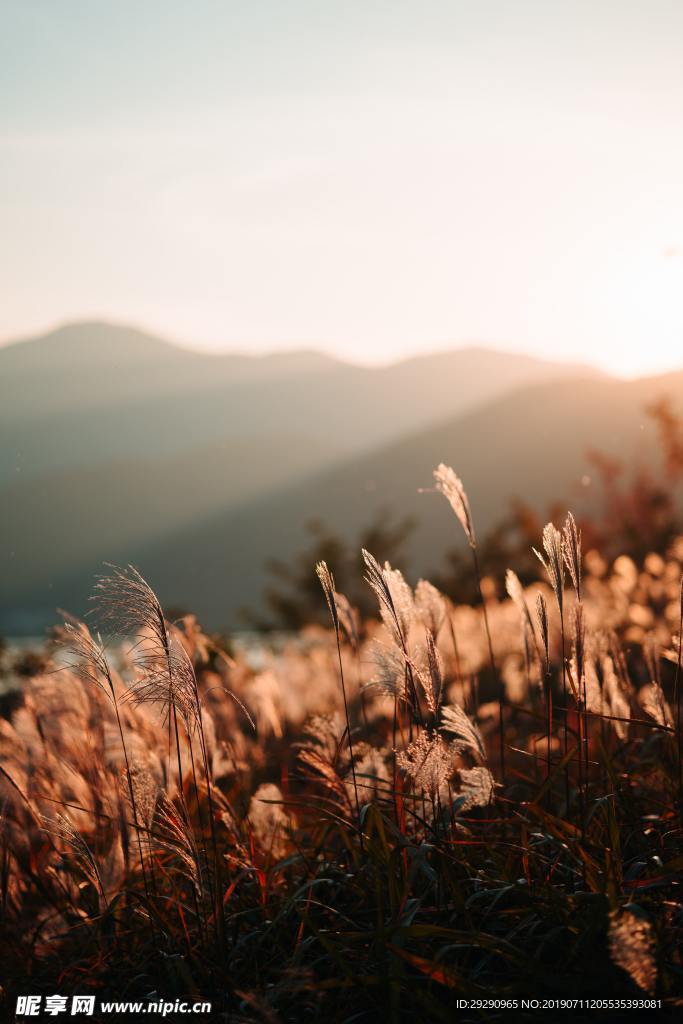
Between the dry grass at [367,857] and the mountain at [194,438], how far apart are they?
93.7 m

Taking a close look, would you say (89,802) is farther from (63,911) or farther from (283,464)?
(283,464)

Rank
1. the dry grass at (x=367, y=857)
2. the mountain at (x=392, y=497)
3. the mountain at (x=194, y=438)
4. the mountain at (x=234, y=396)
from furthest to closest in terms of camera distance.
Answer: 1. the mountain at (x=234, y=396)
2. the mountain at (x=194, y=438)
3. the mountain at (x=392, y=497)
4. the dry grass at (x=367, y=857)

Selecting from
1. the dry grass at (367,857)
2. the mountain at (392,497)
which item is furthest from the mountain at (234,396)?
the dry grass at (367,857)

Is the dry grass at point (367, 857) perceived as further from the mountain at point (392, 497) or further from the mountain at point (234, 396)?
the mountain at point (234, 396)

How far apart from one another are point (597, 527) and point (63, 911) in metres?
18.6

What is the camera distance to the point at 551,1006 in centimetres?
189

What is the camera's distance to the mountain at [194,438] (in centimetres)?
Result: 11319

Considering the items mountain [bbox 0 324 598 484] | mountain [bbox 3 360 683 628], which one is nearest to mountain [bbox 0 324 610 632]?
mountain [bbox 0 324 598 484]

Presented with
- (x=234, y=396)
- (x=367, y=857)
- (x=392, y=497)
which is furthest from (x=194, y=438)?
(x=367, y=857)

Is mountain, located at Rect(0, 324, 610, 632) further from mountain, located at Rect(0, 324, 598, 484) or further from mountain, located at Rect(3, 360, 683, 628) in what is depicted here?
mountain, located at Rect(3, 360, 683, 628)

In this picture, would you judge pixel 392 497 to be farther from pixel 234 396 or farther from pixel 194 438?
pixel 234 396

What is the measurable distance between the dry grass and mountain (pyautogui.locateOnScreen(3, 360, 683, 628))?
268 ft

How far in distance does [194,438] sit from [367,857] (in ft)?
516

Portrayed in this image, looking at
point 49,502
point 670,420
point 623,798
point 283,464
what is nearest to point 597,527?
point 670,420
